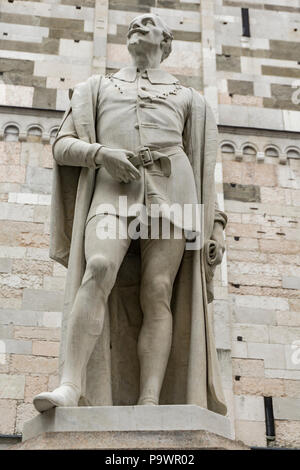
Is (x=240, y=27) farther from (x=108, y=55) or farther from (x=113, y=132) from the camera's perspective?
(x=113, y=132)

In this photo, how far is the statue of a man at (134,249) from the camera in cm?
422

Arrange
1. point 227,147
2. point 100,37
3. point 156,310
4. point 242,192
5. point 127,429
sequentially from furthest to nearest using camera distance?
point 100,37 < point 227,147 < point 242,192 < point 156,310 < point 127,429

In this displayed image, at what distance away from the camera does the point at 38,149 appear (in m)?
8.52

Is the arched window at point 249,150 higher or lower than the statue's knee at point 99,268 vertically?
higher

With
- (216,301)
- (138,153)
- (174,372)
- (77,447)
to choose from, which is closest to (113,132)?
(138,153)

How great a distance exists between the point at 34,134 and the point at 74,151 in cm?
423

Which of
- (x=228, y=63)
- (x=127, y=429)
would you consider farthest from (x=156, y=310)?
(x=228, y=63)

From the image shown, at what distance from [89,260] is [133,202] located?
431 mm

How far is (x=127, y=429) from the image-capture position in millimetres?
3754

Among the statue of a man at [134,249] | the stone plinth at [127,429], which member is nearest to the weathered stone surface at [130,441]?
the stone plinth at [127,429]

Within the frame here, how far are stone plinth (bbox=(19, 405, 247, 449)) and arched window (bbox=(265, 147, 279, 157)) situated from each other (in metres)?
5.27

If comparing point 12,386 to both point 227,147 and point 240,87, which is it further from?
point 240,87

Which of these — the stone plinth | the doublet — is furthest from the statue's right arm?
the stone plinth

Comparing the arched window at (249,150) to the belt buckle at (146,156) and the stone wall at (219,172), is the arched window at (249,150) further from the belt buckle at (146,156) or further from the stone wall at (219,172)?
the belt buckle at (146,156)
